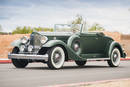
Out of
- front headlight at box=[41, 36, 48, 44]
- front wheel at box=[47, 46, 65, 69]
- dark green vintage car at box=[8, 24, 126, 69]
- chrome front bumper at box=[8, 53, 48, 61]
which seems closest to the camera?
chrome front bumper at box=[8, 53, 48, 61]

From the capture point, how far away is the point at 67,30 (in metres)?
14.8

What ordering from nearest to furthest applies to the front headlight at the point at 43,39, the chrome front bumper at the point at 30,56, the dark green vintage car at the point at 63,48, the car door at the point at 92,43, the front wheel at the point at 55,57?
the chrome front bumper at the point at 30,56 → the front wheel at the point at 55,57 → the dark green vintage car at the point at 63,48 → the front headlight at the point at 43,39 → the car door at the point at 92,43

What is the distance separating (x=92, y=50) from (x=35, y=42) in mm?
2490

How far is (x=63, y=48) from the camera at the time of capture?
1282 cm

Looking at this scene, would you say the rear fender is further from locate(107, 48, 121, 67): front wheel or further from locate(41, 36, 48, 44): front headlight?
locate(107, 48, 121, 67): front wheel

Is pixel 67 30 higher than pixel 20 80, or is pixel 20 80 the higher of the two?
pixel 67 30

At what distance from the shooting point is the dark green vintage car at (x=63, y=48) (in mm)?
12383

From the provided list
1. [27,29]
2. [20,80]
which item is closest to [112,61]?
[20,80]

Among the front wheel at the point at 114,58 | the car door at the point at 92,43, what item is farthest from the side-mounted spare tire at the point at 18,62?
the front wheel at the point at 114,58

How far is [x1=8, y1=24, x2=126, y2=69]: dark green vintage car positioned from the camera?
1238 cm

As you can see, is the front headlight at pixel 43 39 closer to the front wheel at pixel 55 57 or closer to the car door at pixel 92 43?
the front wheel at pixel 55 57

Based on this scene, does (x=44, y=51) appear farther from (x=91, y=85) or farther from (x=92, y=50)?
(x=91, y=85)

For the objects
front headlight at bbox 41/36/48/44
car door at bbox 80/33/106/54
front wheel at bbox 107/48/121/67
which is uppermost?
front headlight at bbox 41/36/48/44

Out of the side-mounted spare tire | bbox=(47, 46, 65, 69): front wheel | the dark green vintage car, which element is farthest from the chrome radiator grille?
the side-mounted spare tire
